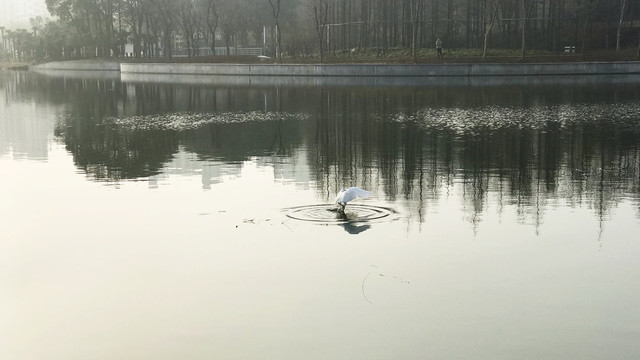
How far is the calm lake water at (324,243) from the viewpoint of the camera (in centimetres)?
846

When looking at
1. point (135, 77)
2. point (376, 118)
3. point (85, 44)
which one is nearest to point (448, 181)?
point (376, 118)

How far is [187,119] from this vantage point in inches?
1205

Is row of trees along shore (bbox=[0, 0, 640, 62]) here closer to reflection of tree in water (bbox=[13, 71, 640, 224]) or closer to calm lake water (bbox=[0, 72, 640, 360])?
reflection of tree in water (bbox=[13, 71, 640, 224])

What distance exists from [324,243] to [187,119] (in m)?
19.6

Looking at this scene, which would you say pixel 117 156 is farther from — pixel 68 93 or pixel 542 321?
pixel 68 93

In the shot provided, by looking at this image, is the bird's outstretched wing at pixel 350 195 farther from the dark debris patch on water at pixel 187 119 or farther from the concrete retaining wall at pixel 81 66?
the concrete retaining wall at pixel 81 66

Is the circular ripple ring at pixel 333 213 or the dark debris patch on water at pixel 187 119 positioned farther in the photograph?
the dark debris patch on water at pixel 187 119

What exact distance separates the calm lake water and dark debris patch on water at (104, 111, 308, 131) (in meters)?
2.09

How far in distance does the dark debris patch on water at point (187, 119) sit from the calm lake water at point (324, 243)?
2094mm

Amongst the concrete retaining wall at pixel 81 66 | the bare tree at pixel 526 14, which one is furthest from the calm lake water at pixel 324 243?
the concrete retaining wall at pixel 81 66

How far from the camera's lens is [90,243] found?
1235 cm

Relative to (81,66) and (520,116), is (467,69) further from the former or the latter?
(81,66)

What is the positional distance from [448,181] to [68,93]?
3823cm

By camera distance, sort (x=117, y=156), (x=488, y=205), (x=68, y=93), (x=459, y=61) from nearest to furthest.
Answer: (x=488, y=205)
(x=117, y=156)
(x=68, y=93)
(x=459, y=61)
